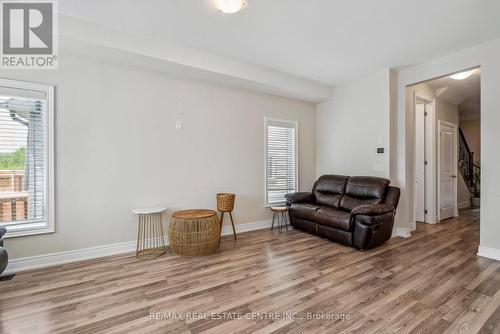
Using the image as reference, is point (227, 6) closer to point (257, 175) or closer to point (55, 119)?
point (55, 119)

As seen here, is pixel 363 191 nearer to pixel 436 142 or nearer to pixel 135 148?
pixel 436 142

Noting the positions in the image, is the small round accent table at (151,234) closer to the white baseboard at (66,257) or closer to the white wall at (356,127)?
the white baseboard at (66,257)

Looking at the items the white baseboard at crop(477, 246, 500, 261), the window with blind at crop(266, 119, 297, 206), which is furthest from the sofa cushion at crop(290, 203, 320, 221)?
the white baseboard at crop(477, 246, 500, 261)

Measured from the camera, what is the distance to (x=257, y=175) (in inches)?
173

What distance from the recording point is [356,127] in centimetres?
444

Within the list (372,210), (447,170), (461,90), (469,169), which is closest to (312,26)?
(372,210)

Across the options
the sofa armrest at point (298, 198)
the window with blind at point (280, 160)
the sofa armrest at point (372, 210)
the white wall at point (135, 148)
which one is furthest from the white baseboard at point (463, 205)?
the white wall at point (135, 148)

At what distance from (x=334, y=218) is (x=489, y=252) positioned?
1.90 meters

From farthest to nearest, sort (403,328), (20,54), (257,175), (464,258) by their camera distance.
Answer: (257,175)
(464,258)
(20,54)
(403,328)

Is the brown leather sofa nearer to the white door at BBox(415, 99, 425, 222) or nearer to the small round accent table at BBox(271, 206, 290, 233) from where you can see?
the small round accent table at BBox(271, 206, 290, 233)

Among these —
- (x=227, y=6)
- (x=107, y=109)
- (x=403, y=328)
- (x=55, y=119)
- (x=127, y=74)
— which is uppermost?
(x=227, y=6)

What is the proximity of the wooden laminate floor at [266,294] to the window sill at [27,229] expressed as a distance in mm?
435

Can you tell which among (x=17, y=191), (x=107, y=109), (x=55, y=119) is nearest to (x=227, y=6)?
(x=107, y=109)

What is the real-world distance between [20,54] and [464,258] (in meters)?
5.86
